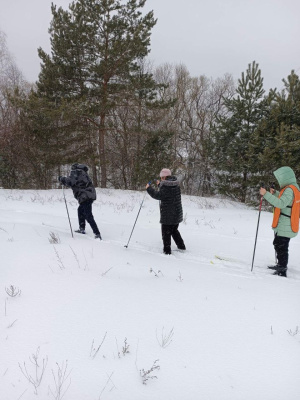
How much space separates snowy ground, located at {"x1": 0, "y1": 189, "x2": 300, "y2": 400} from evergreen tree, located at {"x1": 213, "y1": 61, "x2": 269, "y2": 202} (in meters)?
11.8

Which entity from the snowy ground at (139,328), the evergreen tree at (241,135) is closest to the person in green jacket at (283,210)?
the snowy ground at (139,328)

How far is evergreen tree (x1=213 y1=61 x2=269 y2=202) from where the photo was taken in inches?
594

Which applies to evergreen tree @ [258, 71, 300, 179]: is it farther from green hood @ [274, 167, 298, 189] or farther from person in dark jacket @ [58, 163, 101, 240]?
person in dark jacket @ [58, 163, 101, 240]

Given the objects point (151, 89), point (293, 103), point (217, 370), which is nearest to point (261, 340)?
point (217, 370)

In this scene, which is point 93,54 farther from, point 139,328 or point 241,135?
point 139,328

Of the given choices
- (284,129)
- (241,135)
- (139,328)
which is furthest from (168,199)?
(241,135)

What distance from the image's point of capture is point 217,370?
2.10 meters

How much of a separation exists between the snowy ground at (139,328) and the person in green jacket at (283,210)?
385 millimetres

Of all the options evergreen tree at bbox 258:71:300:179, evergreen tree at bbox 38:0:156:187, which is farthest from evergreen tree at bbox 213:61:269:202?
evergreen tree at bbox 38:0:156:187

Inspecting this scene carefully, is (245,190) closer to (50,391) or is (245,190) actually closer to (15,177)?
(50,391)

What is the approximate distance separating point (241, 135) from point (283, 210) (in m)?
12.6

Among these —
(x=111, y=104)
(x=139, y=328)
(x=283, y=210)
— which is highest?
(x=111, y=104)

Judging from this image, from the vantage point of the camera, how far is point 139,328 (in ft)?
8.33

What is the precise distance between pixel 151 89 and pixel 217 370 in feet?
55.2
